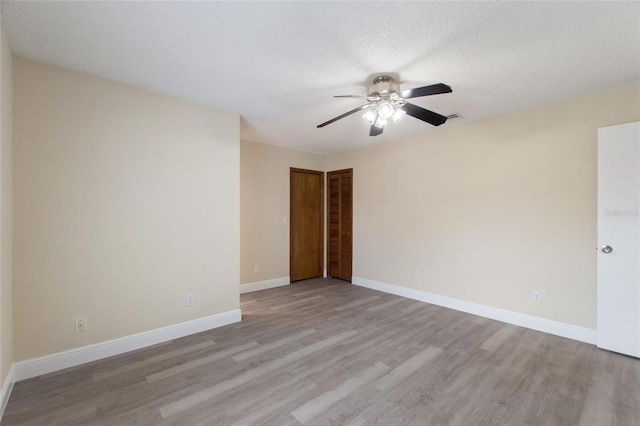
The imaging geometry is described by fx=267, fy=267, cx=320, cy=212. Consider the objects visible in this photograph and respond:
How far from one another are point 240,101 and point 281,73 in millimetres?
781

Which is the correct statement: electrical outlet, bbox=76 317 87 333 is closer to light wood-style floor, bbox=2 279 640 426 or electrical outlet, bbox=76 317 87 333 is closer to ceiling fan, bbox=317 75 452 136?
light wood-style floor, bbox=2 279 640 426

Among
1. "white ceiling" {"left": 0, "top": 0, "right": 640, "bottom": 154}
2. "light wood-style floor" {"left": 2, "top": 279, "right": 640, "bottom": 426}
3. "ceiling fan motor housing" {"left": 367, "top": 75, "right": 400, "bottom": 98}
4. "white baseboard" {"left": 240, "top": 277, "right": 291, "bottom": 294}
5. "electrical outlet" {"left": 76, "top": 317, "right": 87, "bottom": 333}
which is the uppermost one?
"white ceiling" {"left": 0, "top": 0, "right": 640, "bottom": 154}

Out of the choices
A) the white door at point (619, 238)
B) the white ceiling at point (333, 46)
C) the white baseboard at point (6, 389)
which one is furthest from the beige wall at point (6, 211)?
the white door at point (619, 238)

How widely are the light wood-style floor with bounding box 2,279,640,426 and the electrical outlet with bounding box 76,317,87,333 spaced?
312 mm

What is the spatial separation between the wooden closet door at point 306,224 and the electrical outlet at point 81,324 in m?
3.07

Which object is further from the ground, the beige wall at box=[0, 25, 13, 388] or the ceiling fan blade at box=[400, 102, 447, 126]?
the ceiling fan blade at box=[400, 102, 447, 126]

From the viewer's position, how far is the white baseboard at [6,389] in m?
1.71

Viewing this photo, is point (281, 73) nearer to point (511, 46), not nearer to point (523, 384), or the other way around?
point (511, 46)

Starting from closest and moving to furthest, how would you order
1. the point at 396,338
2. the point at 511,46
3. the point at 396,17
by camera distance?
the point at 396,17 → the point at 511,46 → the point at 396,338

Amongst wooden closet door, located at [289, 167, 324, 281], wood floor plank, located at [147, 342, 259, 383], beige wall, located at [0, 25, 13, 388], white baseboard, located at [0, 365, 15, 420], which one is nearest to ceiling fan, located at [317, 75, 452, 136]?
beige wall, located at [0, 25, 13, 388]

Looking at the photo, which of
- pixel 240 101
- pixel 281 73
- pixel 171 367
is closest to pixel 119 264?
pixel 171 367

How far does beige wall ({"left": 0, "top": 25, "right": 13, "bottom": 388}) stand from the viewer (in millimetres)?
1766

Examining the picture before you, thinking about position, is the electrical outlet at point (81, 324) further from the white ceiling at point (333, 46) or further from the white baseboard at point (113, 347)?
the white ceiling at point (333, 46)

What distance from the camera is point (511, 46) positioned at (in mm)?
1901
